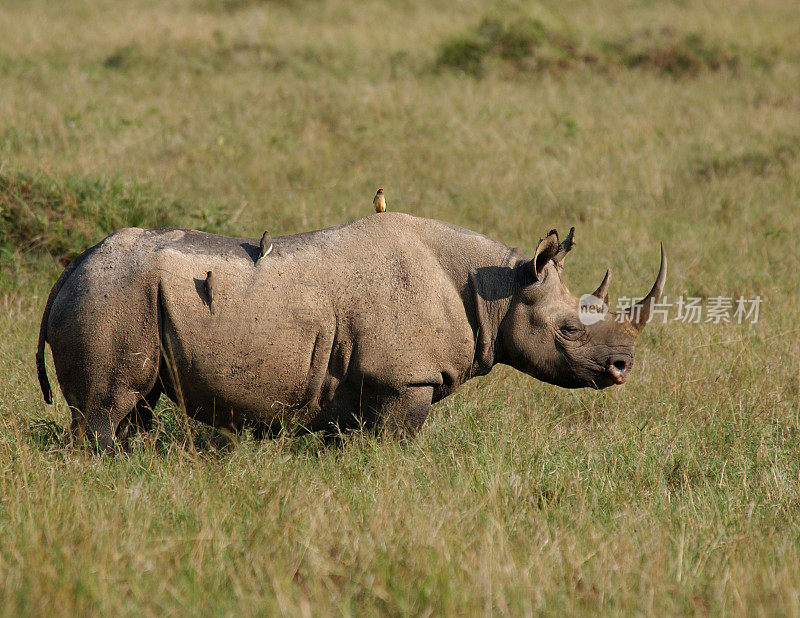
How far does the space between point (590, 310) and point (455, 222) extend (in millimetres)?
4116

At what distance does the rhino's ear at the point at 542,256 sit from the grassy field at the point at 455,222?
0.85m

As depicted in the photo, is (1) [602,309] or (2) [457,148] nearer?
(1) [602,309]

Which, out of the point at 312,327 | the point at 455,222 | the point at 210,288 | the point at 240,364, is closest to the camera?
the point at 210,288

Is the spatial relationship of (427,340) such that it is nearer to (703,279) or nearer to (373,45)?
(703,279)

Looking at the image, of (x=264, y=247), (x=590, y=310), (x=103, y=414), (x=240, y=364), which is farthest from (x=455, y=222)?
(x=103, y=414)

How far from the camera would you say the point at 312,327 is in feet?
14.8

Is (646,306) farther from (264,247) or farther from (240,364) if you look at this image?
(240,364)

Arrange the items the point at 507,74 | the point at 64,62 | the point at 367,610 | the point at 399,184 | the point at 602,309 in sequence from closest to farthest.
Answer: the point at 367,610 < the point at 602,309 < the point at 399,184 < the point at 64,62 < the point at 507,74

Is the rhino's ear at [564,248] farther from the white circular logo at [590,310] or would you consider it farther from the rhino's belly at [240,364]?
the rhino's belly at [240,364]

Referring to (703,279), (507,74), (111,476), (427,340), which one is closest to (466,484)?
(427,340)

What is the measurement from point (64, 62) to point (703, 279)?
347 inches

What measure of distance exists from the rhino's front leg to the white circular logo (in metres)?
0.90

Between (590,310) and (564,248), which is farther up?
(564,248)

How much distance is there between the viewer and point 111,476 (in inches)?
171
